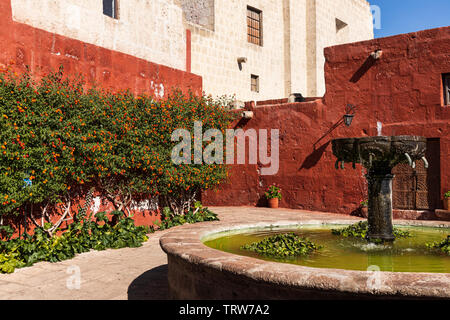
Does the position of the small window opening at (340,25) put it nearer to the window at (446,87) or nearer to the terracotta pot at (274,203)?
the window at (446,87)

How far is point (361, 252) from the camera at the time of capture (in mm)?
3896

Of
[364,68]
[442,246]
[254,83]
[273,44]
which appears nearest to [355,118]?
[364,68]

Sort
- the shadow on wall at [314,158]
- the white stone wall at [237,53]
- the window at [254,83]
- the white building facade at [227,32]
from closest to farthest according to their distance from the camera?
1. the white building facade at [227,32]
2. the shadow on wall at [314,158]
3. the white stone wall at [237,53]
4. the window at [254,83]

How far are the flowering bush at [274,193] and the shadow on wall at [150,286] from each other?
6.49 meters

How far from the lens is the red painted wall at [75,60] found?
6297 mm

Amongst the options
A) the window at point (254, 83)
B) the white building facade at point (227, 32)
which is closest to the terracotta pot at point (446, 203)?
the white building facade at point (227, 32)

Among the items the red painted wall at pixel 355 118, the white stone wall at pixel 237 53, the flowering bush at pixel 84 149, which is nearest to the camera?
the flowering bush at pixel 84 149

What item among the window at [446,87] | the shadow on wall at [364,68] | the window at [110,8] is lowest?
the window at [446,87]

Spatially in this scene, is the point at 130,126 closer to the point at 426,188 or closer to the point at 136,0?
the point at 136,0

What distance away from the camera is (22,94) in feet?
18.9

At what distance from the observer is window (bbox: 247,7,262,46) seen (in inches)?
690

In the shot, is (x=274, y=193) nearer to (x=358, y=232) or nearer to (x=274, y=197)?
(x=274, y=197)

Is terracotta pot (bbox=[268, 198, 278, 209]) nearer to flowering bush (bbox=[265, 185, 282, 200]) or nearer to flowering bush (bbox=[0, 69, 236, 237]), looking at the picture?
flowering bush (bbox=[265, 185, 282, 200])

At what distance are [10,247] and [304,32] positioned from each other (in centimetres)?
1769
